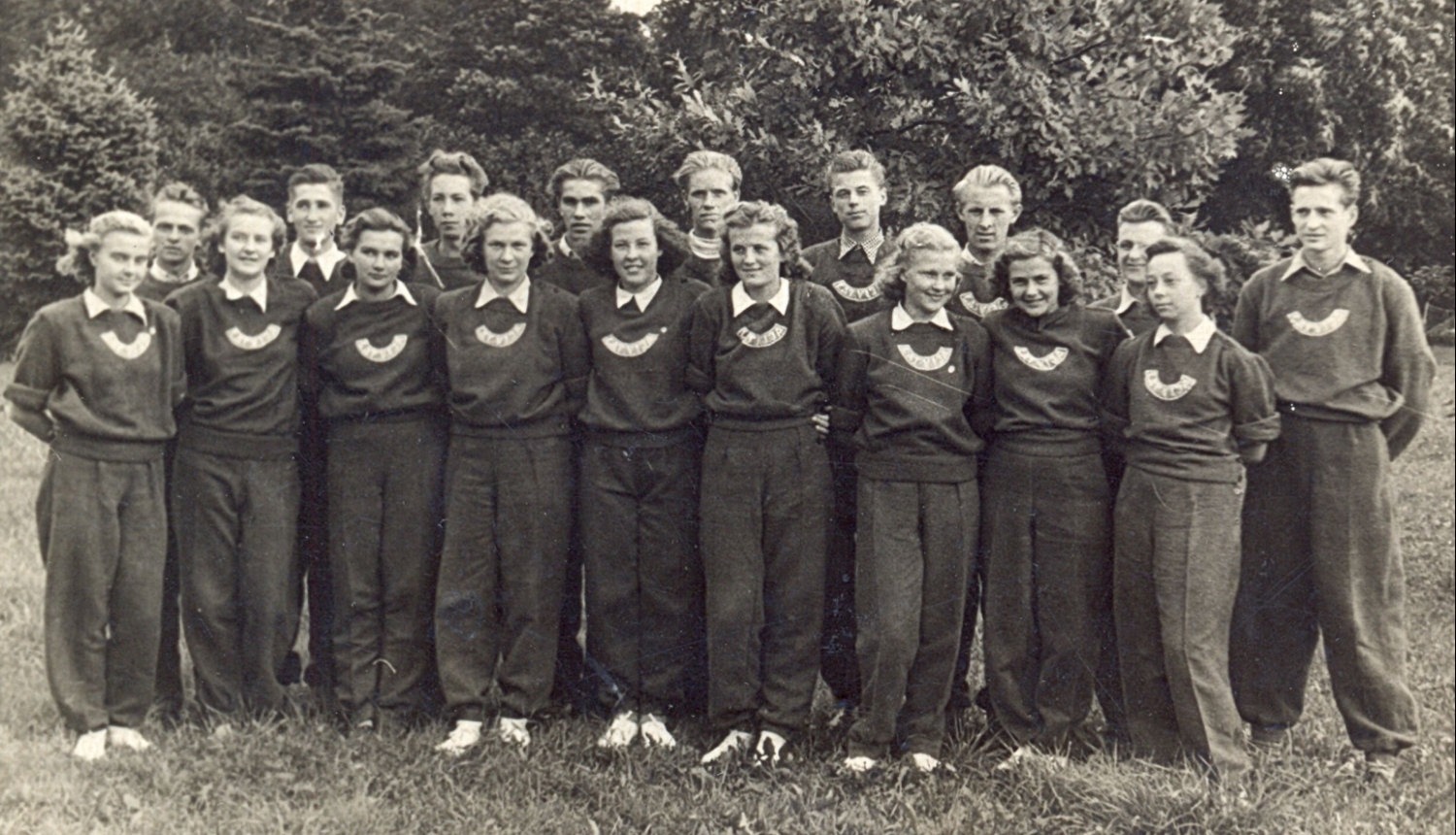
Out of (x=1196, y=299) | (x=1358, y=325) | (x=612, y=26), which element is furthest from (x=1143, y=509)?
(x=612, y=26)

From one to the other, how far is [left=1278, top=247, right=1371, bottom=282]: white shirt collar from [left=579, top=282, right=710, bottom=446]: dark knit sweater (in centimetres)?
213

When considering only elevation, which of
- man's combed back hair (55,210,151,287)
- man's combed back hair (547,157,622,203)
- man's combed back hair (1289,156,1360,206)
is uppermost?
man's combed back hair (547,157,622,203)

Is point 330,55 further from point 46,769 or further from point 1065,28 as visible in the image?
point 46,769

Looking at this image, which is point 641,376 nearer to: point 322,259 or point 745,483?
point 745,483

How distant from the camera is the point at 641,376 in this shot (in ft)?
14.4

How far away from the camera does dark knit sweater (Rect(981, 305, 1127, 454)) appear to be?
4.09 m

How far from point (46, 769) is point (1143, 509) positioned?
3820mm

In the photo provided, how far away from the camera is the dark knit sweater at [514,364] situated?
440 centimetres

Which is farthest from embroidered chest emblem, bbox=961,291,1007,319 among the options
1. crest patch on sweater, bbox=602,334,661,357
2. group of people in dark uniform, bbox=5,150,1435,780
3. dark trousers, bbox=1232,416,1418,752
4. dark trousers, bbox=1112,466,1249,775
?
crest patch on sweater, bbox=602,334,661,357

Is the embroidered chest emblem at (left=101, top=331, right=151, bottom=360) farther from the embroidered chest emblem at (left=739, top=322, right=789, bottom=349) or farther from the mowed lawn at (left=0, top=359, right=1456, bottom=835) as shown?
the embroidered chest emblem at (left=739, top=322, right=789, bottom=349)

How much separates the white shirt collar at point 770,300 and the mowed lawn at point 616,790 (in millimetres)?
1606

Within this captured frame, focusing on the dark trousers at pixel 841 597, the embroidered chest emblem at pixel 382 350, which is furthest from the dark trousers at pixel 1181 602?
the embroidered chest emblem at pixel 382 350

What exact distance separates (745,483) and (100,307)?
95.0 inches

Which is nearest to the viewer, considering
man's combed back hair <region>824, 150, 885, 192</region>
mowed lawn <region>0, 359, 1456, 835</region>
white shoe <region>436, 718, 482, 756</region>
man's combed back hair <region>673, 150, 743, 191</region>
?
mowed lawn <region>0, 359, 1456, 835</region>
